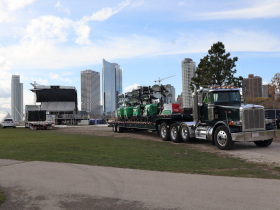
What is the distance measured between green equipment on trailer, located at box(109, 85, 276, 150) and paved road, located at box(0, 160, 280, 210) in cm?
605

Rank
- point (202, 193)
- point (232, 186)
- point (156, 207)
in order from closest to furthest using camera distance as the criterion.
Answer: point (156, 207) < point (202, 193) < point (232, 186)

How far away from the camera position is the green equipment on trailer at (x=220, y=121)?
501 inches

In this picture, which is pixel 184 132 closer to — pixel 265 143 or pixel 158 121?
pixel 158 121

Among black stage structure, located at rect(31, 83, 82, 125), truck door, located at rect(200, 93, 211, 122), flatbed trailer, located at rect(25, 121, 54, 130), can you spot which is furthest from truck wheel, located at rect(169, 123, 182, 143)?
black stage structure, located at rect(31, 83, 82, 125)

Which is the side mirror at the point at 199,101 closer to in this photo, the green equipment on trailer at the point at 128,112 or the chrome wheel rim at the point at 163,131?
the chrome wheel rim at the point at 163,131

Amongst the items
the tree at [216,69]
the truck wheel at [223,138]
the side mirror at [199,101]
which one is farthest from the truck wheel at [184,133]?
the tree at [216,69]

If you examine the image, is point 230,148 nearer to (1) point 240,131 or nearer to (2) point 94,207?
(1) point 240,131

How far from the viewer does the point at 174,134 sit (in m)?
16.8

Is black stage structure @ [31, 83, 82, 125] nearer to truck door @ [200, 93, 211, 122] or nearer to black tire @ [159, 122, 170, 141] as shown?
black tire @ [159, 122, 170, 141]

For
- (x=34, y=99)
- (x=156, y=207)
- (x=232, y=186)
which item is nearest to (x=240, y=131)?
(x=232, y=186)

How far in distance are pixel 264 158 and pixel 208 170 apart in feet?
11.2

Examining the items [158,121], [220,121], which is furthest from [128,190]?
[158,121]

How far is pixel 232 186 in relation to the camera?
6.33 meters

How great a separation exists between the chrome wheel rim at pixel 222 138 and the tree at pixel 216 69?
1885 centimetres
